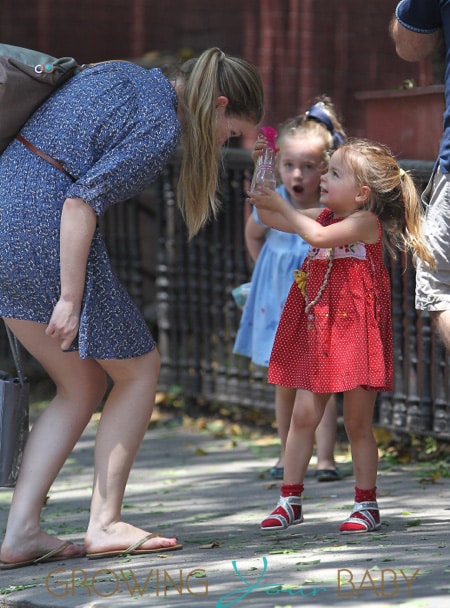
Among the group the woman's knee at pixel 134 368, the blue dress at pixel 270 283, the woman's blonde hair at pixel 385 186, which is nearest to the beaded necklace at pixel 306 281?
the woman's blonde hair at pixel 385 186

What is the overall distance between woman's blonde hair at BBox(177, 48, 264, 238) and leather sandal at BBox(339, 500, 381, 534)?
1194 mm

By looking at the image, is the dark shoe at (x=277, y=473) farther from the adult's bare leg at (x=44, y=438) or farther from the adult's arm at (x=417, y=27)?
the adult's arm at (x=417, y=27)

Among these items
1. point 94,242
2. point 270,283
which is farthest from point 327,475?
point 94,242

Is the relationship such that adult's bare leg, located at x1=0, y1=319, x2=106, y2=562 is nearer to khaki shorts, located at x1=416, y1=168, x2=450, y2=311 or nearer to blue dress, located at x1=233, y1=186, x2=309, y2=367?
khaki shorts, located at x1=416, y1=168, x2=450, y2=311

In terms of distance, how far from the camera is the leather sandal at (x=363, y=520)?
15.4ft

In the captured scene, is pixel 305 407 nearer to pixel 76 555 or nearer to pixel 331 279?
pixel 331 279

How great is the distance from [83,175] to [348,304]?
110cm

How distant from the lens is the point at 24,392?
15.2 ft

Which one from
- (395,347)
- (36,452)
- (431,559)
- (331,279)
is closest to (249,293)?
(395,347)

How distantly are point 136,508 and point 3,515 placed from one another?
579 mm

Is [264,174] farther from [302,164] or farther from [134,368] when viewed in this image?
[302,164]

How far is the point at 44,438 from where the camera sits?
15.0 ft

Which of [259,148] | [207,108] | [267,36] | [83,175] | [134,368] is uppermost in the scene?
[267,36]

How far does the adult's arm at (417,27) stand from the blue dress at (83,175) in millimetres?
892
